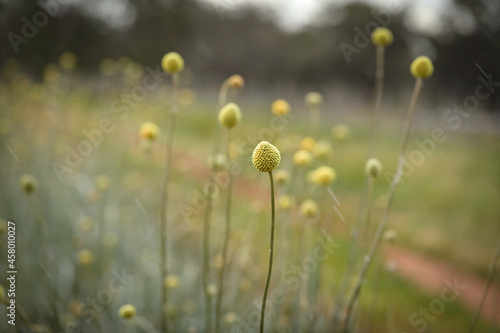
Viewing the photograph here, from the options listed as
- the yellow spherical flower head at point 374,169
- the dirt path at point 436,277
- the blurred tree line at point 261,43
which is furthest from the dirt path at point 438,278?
the blurred tree line at point 261,43

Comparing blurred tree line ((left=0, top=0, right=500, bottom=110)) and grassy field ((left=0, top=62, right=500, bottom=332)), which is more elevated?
blurred tree line ((left=0, top=0, right=500, bottom=110))

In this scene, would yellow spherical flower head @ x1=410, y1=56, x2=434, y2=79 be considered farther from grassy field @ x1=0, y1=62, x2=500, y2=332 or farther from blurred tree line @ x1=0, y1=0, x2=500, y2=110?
blurred tree line @ x1=0, y1=0, x2=500, y2=110

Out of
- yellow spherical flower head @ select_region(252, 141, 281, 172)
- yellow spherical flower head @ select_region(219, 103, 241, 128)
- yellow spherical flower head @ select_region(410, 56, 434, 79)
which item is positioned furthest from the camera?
yellow spherical flower head @ select_region(410, 56, 434, 79)

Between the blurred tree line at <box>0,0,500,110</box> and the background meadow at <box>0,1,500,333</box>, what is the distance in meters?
0.89

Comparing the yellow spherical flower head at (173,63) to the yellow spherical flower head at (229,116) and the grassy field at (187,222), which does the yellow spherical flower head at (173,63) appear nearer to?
the yellow spherical flower head at (229,116)

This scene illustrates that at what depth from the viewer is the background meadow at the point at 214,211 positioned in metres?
1.76

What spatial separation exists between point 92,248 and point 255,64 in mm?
12154

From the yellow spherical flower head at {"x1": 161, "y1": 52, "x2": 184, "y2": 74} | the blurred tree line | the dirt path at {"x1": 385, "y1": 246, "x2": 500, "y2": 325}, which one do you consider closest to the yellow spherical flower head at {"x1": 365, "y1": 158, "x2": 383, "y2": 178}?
the yellow spherical flower head at {"x1": 161, "y1": 52, "x2": 184, "y2": 74}

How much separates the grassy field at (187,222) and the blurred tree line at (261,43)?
203 inches

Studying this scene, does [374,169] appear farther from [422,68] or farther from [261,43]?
[261,43]

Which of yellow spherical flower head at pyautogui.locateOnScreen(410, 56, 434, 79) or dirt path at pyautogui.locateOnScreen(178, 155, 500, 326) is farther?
dirt path at pyautogui.locateOnScreen(178, 155, 500, 326)

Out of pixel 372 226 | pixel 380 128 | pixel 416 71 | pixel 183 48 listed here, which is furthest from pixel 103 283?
pixel 183 48

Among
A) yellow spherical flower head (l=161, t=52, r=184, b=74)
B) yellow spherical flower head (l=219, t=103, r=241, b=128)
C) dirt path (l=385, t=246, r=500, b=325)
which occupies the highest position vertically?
yellow spherical flower head (l=161, t=52, r=184, b=74)

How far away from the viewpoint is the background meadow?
1.76 meters
